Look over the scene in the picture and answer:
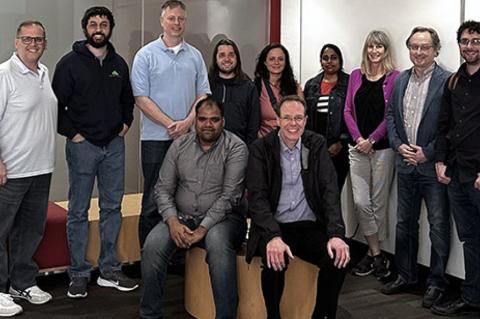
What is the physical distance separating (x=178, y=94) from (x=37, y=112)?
929mm

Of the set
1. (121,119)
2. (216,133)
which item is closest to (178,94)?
(121,119)

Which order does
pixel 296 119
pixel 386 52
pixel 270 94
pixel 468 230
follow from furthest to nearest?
pixel 270 94, pixel 386 52, pixel 468 230, pixel 296 119

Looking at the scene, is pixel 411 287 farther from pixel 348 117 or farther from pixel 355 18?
A: pixel 355 18

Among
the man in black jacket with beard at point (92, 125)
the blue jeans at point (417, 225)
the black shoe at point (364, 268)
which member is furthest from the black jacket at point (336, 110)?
the man in black jacket with beard at point (92, 125)

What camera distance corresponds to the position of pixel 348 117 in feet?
15.7

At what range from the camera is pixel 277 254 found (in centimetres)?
338

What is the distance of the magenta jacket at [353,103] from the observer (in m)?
4.60

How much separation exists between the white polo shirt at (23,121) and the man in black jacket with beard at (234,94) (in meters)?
1.26

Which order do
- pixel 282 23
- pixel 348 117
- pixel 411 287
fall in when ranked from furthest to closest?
pixel 282 23 < pixel 348 117 < pixel 411 287

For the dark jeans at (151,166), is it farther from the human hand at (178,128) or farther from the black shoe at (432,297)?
the black shoe at (432,297)

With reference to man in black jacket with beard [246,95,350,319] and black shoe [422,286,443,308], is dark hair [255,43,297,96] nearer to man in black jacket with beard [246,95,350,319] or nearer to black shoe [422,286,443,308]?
man in black jacket with beard [246,95,350,319]

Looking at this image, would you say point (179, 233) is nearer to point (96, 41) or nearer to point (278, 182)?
point (278, 182)

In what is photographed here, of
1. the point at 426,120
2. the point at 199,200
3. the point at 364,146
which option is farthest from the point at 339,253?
the point at 364,146

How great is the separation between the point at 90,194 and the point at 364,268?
6.54 feet
